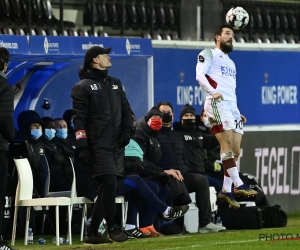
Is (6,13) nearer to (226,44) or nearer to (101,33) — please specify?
(101,33)

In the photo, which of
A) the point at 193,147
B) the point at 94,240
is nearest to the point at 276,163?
the point at 193,147

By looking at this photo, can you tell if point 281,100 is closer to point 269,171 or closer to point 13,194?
point 269,171

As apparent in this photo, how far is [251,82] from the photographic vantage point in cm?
1708

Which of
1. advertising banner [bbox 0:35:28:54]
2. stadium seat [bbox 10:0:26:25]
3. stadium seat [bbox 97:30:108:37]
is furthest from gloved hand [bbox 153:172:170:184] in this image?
stadium seat [bbox 97:30:108:37]

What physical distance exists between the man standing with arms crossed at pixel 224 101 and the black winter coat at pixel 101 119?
1388 mm

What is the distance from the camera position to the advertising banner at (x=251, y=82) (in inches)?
615

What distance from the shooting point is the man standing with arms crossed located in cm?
1191

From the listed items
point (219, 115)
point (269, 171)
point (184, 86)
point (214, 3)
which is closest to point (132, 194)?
point (219, 115)

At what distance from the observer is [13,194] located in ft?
41.2

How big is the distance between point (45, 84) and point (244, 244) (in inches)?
192

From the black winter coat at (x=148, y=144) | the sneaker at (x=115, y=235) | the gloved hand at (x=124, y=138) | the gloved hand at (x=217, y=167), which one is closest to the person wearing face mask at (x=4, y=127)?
the gloved hand at (x=124, y=138)

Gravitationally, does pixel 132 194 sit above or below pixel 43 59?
below

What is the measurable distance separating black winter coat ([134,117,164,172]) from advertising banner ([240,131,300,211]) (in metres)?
3.89

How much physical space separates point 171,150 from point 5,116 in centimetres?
369
